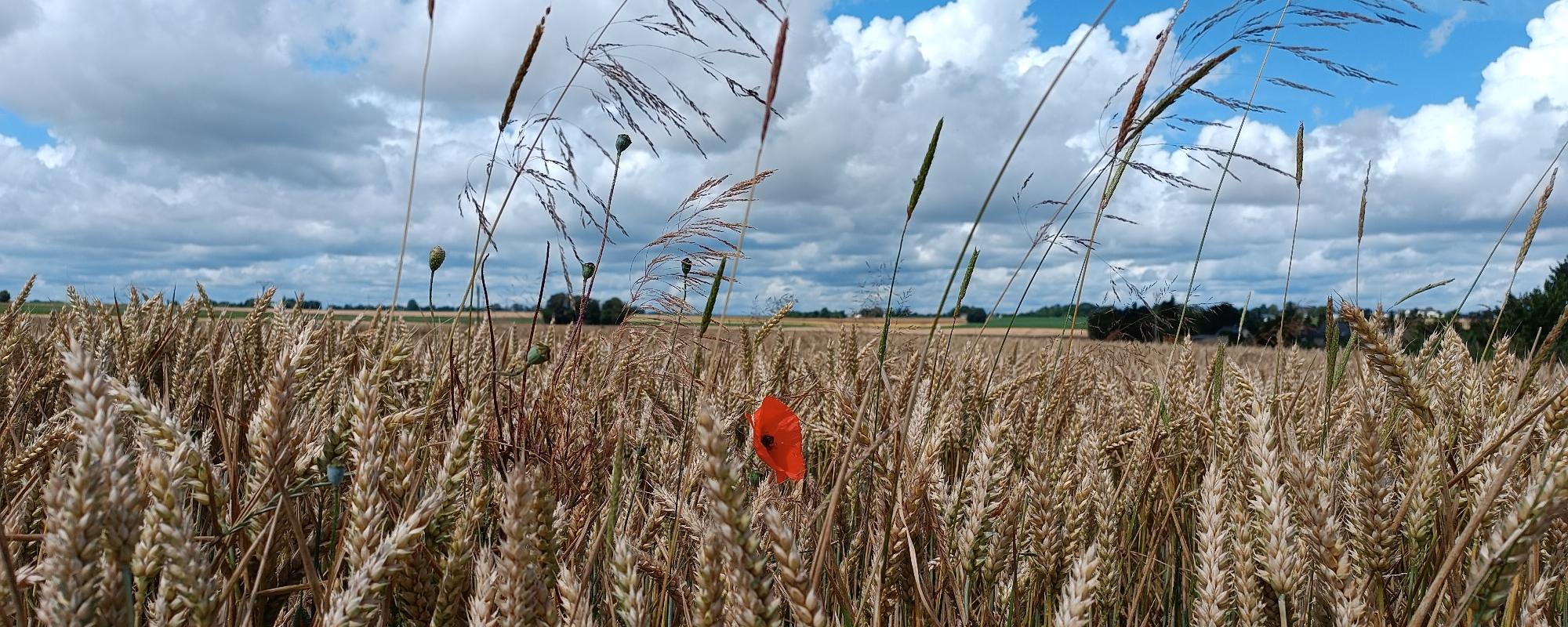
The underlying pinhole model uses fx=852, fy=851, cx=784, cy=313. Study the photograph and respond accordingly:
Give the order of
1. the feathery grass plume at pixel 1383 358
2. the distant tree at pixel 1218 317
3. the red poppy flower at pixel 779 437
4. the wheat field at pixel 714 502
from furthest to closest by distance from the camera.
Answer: the distant tree at pixel 1218 317
the red poppy flower at pixel 779 437
the feathery grass plume at pixel 1383 358
the wheat field at pixel 714 502

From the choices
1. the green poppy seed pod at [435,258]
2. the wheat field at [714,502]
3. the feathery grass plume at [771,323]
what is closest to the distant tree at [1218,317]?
the wheat field at [714,502]

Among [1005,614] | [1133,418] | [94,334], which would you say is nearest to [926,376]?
[1133,418]

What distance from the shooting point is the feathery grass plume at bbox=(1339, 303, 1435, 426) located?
1232 mm

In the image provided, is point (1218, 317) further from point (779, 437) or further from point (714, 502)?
point (714, 502)

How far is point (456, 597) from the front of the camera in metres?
1.08

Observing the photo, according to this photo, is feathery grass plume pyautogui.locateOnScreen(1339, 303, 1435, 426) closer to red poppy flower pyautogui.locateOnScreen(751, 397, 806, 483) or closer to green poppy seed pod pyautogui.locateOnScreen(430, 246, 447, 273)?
red poppy flower pyautogui.locateOnScreen(751, 397, 806, 483)

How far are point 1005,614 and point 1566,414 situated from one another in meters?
0.88

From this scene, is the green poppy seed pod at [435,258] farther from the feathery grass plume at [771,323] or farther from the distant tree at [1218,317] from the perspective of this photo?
the distant tree at [1218,317]

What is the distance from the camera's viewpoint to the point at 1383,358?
1.30 m

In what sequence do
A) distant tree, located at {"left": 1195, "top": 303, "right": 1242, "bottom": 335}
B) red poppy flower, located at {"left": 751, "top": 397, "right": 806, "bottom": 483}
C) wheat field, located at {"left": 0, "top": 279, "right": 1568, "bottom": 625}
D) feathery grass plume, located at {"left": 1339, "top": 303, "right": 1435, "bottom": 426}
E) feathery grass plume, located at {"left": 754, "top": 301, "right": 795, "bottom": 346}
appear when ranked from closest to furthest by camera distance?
wheat field, located at {"left": 0, "top": 279, "right": 1568, "bottom": 625}, feathery grass plume, located at {"left": 1339, "top": 303, "right": 1435, "bottom": 426}, red poppy flower, located at {"left": 751, "top": 397, "right": 806, "bottom": 483}, feathery grass plume, located at {"left": 754, "top": 301, "right": 795, "bottom": 346}, distant tree, located at {"left": 1195, "top": 303, "right": 1242, "bottom": 335}

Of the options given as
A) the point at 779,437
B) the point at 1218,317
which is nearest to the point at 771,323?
the point at 779,437

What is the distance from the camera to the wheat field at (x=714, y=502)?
849 millimetres

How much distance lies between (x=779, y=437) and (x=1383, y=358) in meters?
1.03

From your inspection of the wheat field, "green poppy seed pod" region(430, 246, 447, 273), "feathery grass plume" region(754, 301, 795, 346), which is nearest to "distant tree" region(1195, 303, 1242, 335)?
the wheat field
